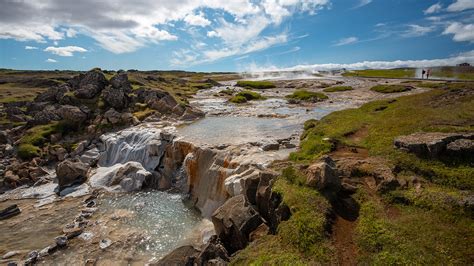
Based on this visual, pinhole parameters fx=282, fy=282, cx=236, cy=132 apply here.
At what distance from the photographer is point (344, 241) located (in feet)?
36.9

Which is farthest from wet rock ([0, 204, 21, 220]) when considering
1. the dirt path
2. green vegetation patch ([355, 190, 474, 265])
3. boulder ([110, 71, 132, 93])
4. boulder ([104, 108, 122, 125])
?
boulder ([110, 71, 132, 93])

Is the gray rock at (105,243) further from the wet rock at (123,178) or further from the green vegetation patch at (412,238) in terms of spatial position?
the green vegetation patch at (412,238)

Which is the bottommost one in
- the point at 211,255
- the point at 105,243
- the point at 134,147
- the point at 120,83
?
the point at 105,243

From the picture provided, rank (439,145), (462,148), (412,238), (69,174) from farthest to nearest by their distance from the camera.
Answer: (69,174) → (439,145) → (462,148) → (412,238)

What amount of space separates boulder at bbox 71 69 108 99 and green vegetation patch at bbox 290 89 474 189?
124 feet

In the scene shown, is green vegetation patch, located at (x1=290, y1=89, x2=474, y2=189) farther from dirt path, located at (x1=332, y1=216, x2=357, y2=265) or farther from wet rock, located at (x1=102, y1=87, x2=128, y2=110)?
wet rock, located at (x1=102, y1=87, x2=128, y2=110)

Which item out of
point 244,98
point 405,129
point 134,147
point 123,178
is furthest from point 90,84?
point 405,129

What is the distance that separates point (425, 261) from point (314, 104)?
46.6m

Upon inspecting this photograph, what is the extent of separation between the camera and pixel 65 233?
20.3 meters

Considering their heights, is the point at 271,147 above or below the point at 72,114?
below

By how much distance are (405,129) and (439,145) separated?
16.0 ft

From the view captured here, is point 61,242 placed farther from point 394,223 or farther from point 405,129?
point 405,129

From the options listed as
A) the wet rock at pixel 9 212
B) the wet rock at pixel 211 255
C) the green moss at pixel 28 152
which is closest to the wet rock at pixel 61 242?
the wet rock at pixel 9 212

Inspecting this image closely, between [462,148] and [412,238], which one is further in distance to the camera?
[462,148]
